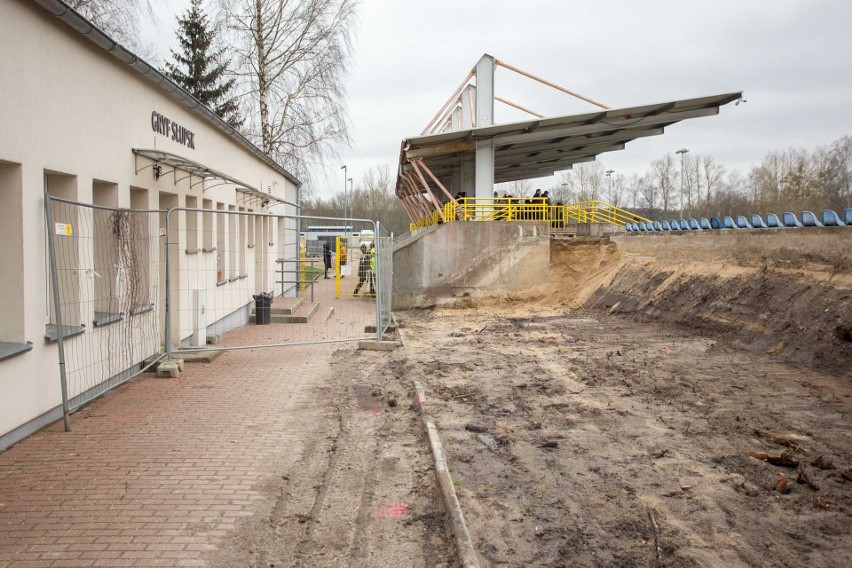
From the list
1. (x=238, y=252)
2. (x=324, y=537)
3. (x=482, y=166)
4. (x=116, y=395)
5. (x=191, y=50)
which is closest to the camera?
(x=324, y=537)

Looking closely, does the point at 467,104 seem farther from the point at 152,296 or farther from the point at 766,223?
the point at 152,296

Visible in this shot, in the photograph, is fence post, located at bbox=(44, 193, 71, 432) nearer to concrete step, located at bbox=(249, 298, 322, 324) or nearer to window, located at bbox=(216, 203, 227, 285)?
window, located at bbox=(216, 203, 227, 285)

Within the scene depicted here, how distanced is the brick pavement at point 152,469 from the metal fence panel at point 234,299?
7.15 ft

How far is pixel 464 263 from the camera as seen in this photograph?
23000mm

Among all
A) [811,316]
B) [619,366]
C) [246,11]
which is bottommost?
[619,366]

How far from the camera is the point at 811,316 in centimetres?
1129

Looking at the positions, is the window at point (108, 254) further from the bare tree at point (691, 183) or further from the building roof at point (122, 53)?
the bare tree at point (691, 183)

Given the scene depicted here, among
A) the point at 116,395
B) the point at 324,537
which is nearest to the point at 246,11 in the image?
the point at 116,395

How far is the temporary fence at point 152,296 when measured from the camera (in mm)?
7645

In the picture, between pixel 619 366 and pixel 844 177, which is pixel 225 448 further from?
pixel 844 177

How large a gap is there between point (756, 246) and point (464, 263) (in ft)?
33.3

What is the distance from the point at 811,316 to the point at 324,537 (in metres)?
9.99

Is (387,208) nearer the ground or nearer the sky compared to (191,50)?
nearer the ground

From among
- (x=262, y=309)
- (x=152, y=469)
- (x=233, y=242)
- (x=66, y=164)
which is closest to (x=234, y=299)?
(x=262, y=309)
